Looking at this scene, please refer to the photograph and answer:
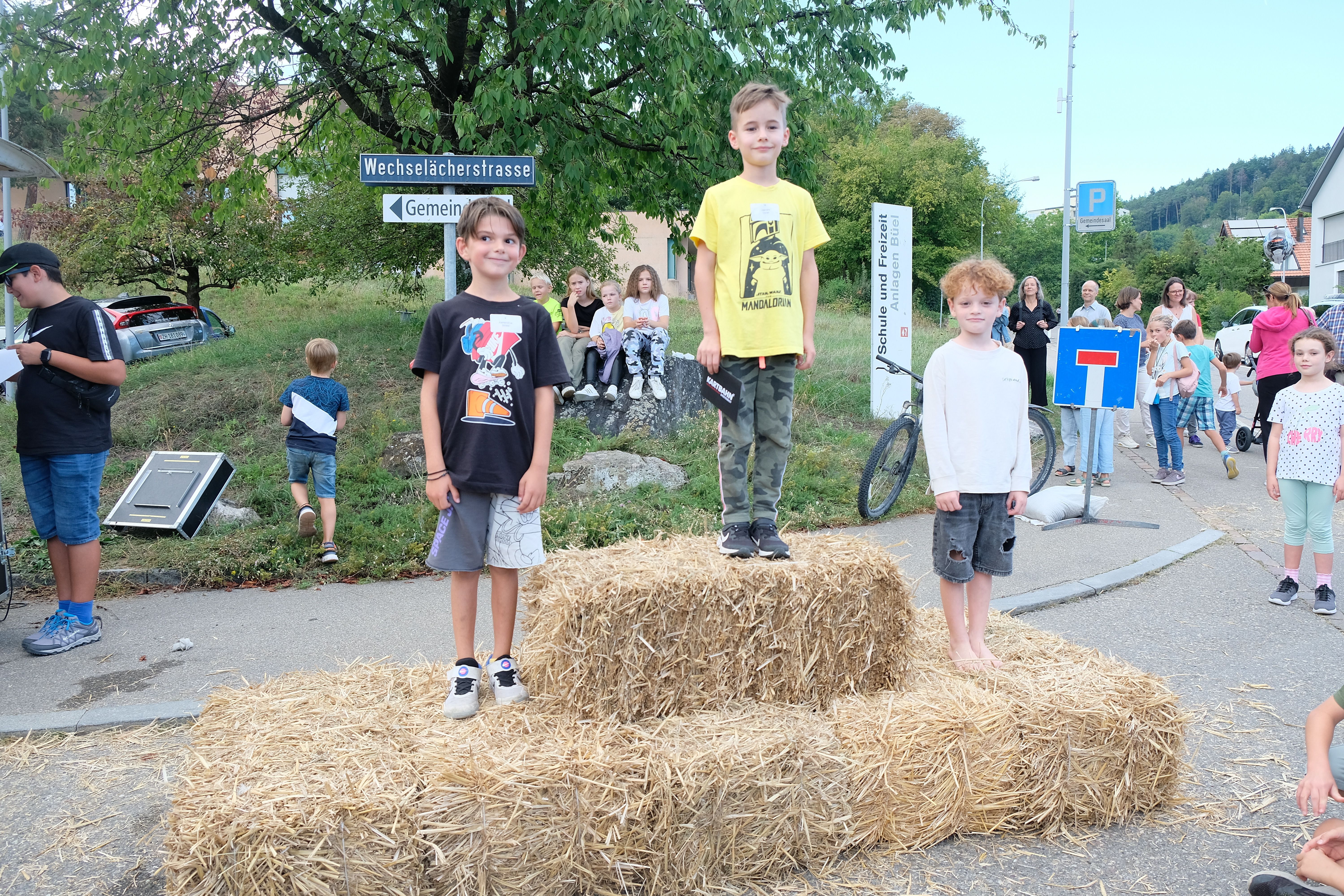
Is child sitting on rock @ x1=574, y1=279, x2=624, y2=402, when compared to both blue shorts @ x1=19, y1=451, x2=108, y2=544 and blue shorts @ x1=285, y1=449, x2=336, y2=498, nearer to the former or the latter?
blue shorts @ x1=285, y1=449, x2=336, y2=498

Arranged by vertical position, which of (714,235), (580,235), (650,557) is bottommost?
(650,557)

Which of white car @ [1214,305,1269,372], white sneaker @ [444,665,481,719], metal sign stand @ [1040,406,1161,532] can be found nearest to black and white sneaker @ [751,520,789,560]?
white sneaker @ [444,665,481,719]

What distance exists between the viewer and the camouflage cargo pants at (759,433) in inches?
162

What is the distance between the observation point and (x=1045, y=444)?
32.7ft

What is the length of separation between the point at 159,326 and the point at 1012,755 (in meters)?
18.8

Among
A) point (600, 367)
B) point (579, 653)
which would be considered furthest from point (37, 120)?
point (579, 653)

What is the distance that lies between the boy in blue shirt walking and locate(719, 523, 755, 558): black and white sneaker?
13.7 feet

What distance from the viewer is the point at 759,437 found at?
4.27 metres

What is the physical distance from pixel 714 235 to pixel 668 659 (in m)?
1.78

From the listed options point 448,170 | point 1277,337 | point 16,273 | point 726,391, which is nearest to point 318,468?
point 448,170

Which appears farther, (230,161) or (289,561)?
(230,161)

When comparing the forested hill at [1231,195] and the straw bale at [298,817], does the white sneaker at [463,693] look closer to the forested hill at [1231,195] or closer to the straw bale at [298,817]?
the straw bale at [298,817]

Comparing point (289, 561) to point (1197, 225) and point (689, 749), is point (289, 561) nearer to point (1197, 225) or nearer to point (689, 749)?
point (689, 749)

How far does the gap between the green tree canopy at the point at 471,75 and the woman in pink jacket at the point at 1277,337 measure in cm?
498
